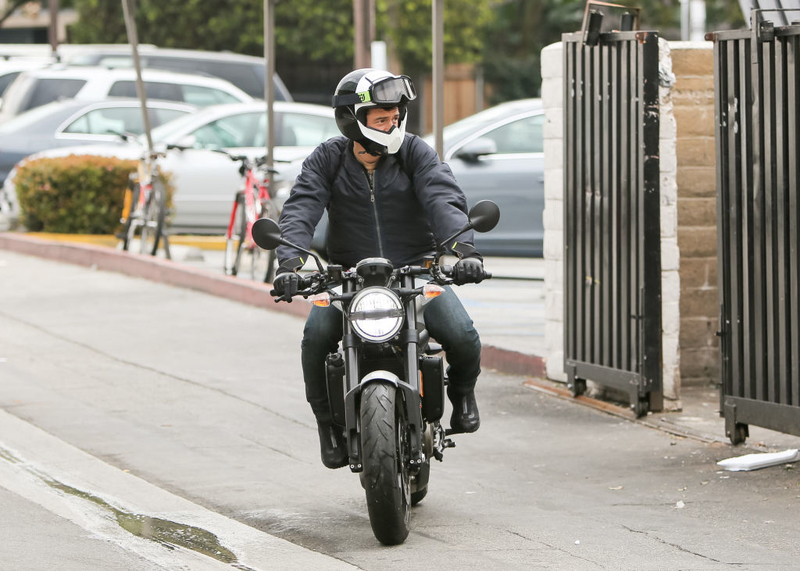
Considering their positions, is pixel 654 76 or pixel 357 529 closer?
pixel 357 529

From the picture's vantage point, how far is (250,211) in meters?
13.2

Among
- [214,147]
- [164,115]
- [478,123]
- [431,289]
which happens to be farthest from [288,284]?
[164,115]

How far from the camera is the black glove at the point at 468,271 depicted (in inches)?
228

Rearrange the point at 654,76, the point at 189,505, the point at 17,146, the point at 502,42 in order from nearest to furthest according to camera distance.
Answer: the point at 189,505
the point at 654,76
the point at 17,146
the point at 502,42

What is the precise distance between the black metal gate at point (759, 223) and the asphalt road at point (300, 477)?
378mm

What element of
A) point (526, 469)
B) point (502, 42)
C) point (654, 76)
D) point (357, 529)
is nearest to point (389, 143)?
point (357, 529)

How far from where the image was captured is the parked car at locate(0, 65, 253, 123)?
20719mm

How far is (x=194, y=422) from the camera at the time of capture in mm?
8352

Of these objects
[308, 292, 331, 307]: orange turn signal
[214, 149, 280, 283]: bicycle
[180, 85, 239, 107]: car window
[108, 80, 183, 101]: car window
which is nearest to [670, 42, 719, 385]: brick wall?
[308, 292, 331, 307]: orange turn signal

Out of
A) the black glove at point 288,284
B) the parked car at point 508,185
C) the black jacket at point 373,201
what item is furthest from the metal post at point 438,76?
the black glove at point 288,284

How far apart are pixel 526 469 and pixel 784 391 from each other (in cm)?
125

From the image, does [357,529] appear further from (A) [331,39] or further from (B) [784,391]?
(A) [331,39]

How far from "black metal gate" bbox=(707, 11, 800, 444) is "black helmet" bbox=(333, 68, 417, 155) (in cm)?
193

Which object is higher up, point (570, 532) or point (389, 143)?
point (389, 143)
